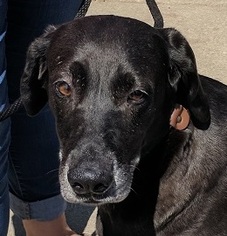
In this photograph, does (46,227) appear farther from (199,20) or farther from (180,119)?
(199,20)

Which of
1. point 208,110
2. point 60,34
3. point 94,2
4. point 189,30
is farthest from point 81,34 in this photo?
point 94,2

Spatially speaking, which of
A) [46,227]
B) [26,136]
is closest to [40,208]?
[46,227]

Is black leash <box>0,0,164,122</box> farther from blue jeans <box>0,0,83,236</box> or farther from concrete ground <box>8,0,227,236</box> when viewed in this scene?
concrete ground <box>8,0,227,236</box>

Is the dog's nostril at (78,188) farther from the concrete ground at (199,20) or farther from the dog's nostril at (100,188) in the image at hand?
the concrete ground at (199,20)

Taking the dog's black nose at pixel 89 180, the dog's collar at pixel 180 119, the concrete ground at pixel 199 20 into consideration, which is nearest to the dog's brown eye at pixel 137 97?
the dog's collar at pixel 180 119

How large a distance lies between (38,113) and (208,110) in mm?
846

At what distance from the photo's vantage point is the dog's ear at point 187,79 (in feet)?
9.46

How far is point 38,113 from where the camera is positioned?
3.37m

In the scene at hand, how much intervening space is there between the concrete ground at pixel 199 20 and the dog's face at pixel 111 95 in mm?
2198

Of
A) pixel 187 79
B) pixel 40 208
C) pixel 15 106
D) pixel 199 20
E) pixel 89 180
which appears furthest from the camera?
pixel 199 20

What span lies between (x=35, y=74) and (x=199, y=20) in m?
3.24

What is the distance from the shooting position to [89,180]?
101 inches

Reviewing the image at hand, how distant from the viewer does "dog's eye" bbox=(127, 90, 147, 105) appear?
2744 mm

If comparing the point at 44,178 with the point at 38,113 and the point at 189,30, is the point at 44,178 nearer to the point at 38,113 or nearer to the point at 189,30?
the point at 38,113
